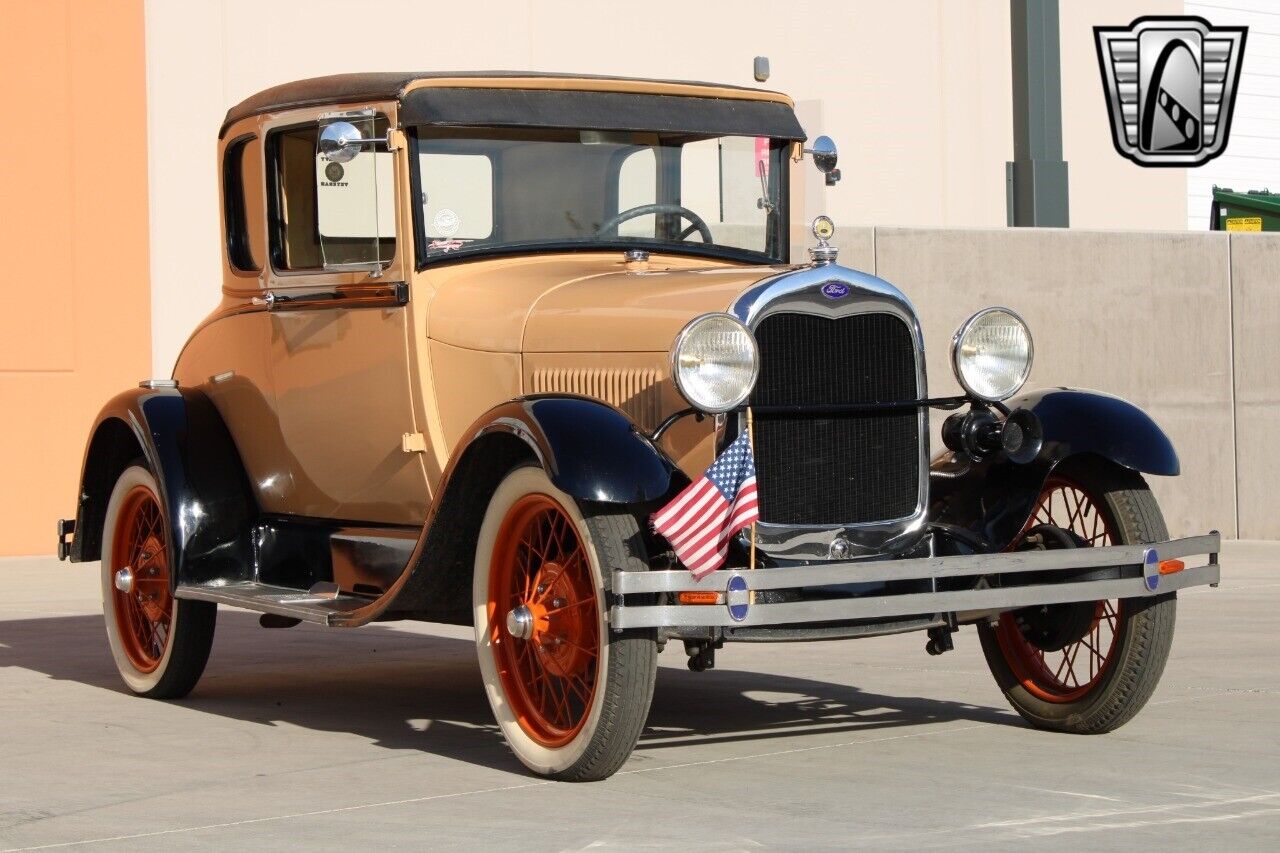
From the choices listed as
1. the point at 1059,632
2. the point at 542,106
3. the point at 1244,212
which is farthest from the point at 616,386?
the point at 1244,212

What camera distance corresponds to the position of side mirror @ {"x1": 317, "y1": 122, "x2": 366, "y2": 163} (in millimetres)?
6113

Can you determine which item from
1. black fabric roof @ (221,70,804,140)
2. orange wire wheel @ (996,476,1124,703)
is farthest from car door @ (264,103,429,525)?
orange wire wheel @ (996,476,1124,703)

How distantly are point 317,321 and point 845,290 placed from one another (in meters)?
2.05

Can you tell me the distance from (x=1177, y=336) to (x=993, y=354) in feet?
→ 25.7

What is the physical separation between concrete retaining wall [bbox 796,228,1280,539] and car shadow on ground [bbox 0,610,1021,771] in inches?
215

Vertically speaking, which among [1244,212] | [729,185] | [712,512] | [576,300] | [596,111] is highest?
[1244,212]

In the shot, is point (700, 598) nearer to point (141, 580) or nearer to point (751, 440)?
point (751, 440)

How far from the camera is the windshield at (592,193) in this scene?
6422 mm

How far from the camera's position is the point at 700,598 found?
503 centimetres

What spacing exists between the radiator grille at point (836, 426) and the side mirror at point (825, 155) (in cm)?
155

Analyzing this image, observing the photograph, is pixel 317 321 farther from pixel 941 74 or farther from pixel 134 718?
pixel 941 74

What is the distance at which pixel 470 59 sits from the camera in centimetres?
1442

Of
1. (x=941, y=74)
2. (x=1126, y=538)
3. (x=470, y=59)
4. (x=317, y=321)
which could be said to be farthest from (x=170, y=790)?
(x=941, y=74)

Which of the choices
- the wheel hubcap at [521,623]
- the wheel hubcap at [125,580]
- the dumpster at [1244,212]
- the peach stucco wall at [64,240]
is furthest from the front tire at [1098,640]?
the dumpster at [1244,212]
